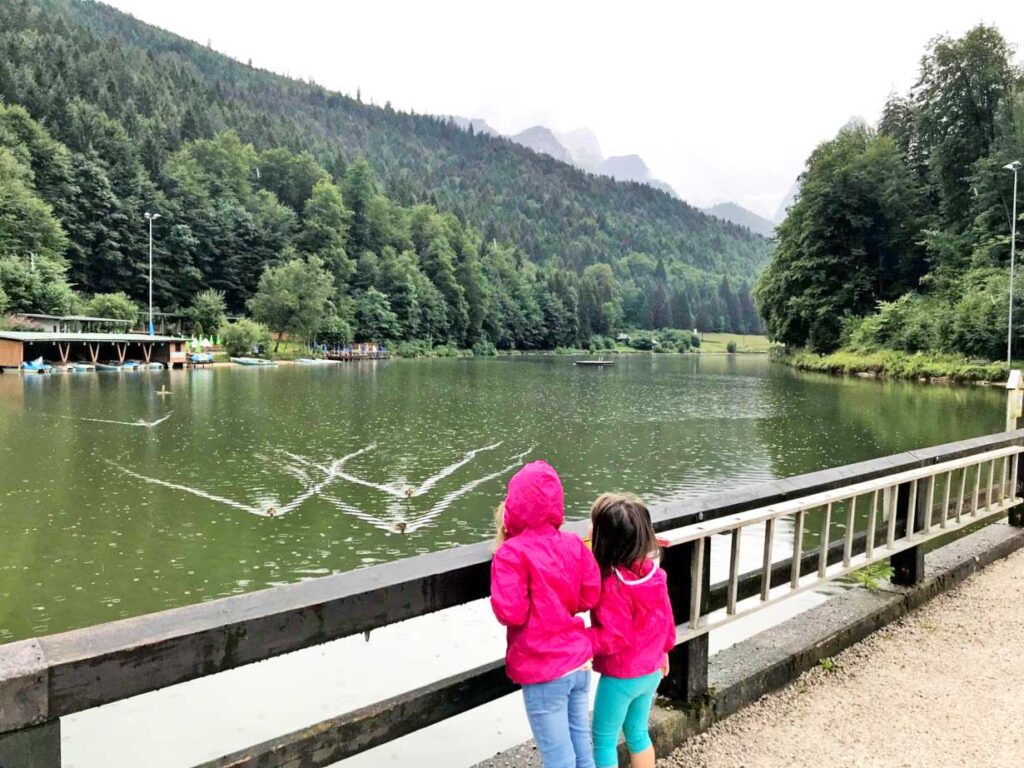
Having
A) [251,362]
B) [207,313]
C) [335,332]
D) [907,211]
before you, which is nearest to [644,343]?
[335,332]

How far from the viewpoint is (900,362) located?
44344 mm

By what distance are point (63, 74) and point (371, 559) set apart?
113330mm

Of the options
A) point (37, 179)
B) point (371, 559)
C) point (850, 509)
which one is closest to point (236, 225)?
point (37, 179)

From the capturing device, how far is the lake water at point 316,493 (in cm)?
563

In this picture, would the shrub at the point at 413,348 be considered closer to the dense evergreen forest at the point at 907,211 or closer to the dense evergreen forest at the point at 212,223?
the dense evergreen forest at the point at 212,223

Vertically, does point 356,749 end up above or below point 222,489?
above

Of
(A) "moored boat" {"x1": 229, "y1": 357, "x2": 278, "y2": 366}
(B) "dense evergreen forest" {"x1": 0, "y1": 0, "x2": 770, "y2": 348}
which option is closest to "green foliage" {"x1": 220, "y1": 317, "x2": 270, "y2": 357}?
(A) "moored boat" {"x1": 229, "y1": 357, "x2": 278, "y2": 366}

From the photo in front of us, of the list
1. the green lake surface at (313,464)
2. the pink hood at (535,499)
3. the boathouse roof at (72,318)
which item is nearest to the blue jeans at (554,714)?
the pink hood at (535,499)

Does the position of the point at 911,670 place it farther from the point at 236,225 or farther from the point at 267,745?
the point at 236,225

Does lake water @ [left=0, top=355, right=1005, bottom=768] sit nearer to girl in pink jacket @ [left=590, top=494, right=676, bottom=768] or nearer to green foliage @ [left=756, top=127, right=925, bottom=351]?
girl in pink jacket @ [left=590, top=494, right=676, bottom=768]

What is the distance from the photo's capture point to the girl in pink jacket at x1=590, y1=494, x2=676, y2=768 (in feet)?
8.63

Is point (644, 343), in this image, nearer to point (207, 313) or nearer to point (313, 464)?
point (207, 313)

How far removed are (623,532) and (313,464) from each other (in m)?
14.0

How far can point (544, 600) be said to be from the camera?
2482 mm
